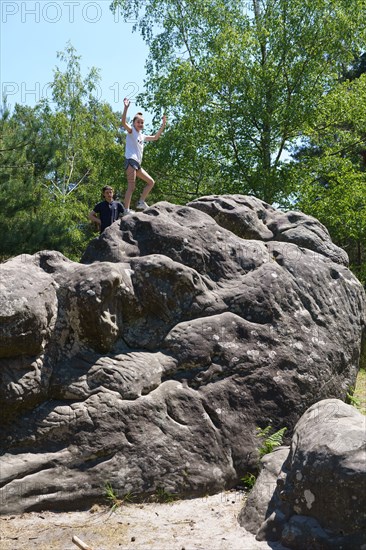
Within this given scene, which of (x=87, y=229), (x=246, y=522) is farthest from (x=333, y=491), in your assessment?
(x=87, y=229)

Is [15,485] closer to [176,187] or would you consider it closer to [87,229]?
[176,187]

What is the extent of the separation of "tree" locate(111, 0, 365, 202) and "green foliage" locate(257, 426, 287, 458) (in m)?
13.9

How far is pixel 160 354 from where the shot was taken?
24.6ft

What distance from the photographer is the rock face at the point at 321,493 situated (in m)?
5.29

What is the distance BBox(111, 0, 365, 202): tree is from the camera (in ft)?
68.0

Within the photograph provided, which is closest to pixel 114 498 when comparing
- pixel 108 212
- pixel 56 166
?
pixel 108 212

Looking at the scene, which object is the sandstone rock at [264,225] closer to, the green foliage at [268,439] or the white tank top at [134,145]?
the white tank top at [134,145]

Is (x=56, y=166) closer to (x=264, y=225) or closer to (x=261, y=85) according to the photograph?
(x=261, y=85)

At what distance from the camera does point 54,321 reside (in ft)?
23.4

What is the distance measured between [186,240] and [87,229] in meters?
24.7

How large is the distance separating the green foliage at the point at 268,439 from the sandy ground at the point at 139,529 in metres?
0.75

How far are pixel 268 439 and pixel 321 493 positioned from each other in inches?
73.4

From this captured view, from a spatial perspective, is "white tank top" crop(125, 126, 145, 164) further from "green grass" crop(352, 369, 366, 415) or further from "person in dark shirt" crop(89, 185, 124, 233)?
"green grass" crop(352, 369, 366, 415)

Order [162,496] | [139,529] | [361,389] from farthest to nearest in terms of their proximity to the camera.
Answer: [361,389] < [162,496] < [139,529]
